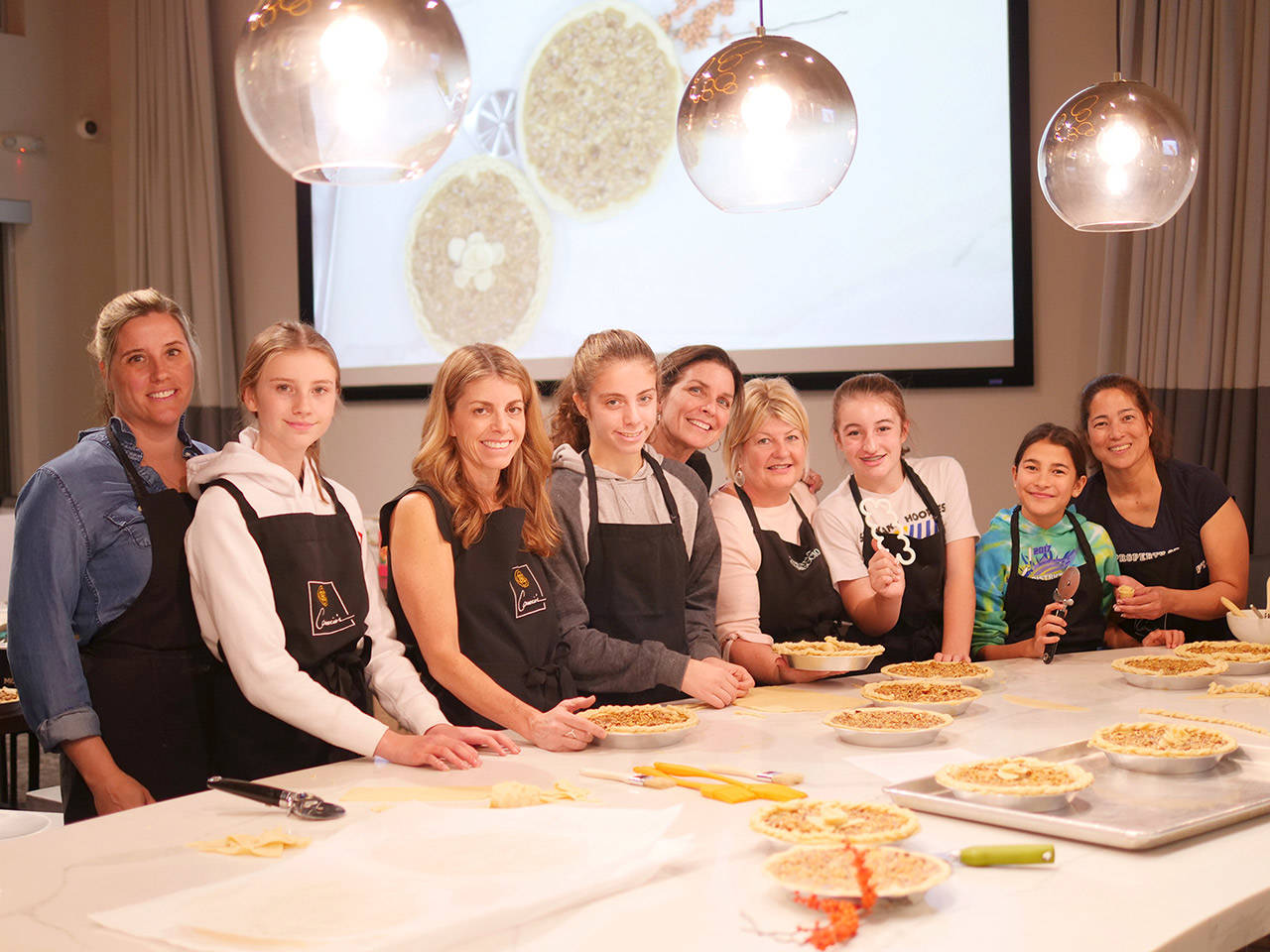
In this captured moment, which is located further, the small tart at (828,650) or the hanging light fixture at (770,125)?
the small tart at (828,650)

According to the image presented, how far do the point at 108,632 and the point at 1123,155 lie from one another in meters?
2.15

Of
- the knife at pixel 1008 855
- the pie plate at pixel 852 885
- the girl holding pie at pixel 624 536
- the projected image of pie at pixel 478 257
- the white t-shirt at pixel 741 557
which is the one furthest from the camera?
the projected image of pie at pixel 478 257

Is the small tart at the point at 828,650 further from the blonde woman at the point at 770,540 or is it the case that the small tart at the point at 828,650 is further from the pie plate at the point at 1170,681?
the pie plate at the point at 1170,681

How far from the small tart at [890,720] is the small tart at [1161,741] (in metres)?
0.27

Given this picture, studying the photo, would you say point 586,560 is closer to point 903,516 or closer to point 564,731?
point 564,731

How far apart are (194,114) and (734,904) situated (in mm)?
6389

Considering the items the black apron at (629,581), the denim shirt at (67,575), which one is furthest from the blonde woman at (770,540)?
the denim shirt at (67,575)

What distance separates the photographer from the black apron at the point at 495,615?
8.17 feet

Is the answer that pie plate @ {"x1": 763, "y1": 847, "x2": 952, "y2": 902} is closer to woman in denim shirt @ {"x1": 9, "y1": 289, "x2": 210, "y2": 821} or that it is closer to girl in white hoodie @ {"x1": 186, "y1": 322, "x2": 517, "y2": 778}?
girl in white hoodie @ {"x1": 186, "y1": 322, "x2": 517, "y2": 778}

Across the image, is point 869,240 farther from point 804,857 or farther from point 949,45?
point 804,857

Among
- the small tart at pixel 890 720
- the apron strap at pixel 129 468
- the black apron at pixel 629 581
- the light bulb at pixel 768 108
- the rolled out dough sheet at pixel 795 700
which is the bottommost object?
the rolled out dough sheet at pixel 795 700

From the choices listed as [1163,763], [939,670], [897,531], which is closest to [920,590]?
[897,531]

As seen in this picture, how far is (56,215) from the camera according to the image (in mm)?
7109

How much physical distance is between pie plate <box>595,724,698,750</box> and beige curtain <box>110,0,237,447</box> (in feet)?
16.5
